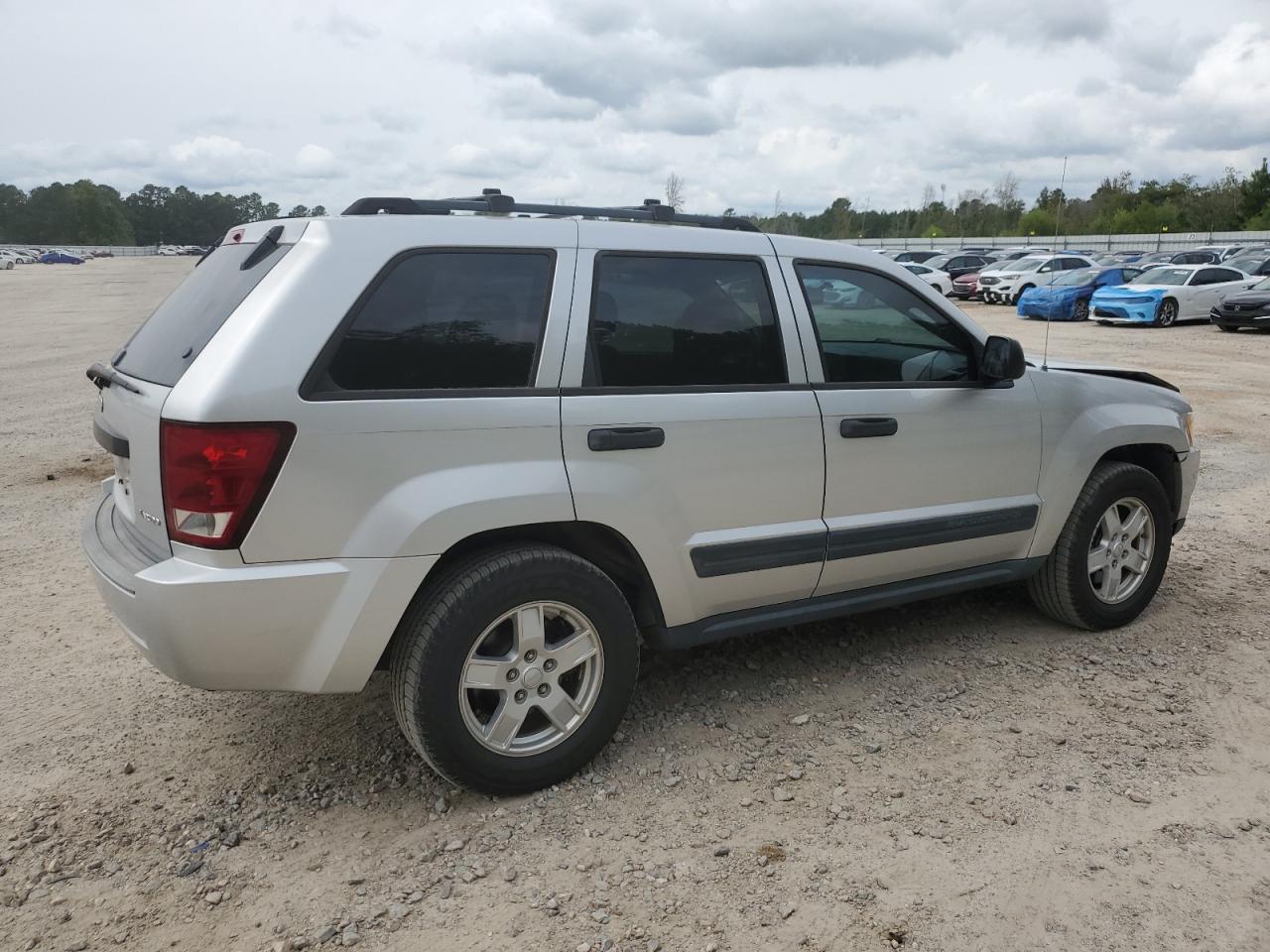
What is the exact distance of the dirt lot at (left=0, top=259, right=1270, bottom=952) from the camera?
271 centimetres

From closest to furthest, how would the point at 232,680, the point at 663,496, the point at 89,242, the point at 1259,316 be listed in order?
the point at 232,680 → the point at 663,496 → the point at 1259,316 → the point at 89,242

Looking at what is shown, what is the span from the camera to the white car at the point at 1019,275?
28.7 metres

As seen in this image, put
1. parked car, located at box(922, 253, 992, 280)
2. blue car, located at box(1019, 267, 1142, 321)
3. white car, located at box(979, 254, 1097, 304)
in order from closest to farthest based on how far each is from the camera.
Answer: blue car, located at box(1019, 267, 1142, 321) → white car, located at box(979, 254, 1097, 304) → parked car, located at box(922, 253, 992, 280)

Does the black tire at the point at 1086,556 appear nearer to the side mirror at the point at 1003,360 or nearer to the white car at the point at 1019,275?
the side mirror at the point at 1003,360

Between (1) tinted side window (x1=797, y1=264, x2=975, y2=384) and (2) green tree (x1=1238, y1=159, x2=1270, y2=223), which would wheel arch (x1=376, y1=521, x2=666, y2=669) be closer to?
(1) tinted side window (x1=797, y1=264, x2=975, y2=384)

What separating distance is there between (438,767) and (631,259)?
1.82 meters

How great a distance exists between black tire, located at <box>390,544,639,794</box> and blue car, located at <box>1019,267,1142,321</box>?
2349cm

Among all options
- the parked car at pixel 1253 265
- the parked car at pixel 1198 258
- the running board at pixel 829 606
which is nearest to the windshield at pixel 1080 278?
the parked car at pixel 1253 265

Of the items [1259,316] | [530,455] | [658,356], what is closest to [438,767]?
[530,455]

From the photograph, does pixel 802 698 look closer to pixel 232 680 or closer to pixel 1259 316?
pixel 232 680

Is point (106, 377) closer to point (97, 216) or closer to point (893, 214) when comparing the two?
point (893, 214)

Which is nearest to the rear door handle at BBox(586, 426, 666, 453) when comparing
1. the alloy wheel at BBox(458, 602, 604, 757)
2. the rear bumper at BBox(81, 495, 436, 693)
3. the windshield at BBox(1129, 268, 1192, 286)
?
the alloy wheel at BBox(458, 602, 604, 757)

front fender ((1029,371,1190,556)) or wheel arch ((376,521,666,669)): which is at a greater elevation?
front fender ((1029,371,1190,556))

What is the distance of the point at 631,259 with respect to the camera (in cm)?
347
